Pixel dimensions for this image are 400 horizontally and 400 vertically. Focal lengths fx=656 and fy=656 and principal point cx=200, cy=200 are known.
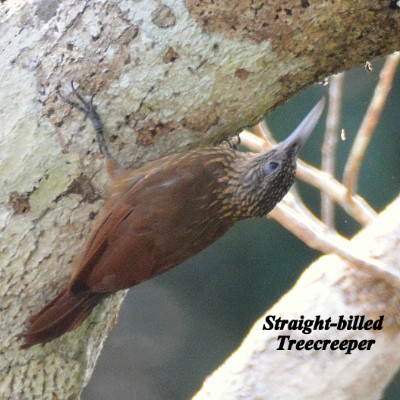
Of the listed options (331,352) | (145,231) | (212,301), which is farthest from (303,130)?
(212,301)

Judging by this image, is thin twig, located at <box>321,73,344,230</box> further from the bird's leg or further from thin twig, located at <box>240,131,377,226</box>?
the bird's leg

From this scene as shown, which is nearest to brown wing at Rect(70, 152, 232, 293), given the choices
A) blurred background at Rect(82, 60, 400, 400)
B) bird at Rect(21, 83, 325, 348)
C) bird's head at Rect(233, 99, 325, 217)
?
bird at Rect(21, 83, 325, 348)

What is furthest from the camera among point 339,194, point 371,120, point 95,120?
point 339,194

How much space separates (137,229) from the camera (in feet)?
5.75

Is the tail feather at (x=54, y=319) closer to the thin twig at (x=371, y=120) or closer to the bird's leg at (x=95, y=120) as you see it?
the bird's leg at (x=95, y=120)

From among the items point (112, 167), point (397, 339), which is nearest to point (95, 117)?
point (112, 167)

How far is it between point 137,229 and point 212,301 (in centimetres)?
246

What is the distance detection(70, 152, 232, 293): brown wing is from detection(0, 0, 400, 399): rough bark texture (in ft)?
0.23

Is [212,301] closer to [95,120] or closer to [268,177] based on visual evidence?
[268,177]

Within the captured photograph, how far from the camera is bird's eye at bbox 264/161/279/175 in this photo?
1941mm

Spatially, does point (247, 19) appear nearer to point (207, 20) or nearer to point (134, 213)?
point (207, 20)

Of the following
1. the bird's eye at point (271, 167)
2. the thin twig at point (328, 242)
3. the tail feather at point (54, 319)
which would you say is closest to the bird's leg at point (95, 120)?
the tail feather at point (54, 319)

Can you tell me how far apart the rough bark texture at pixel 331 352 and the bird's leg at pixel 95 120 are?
1.09 meters

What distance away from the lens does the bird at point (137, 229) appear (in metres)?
1.71
